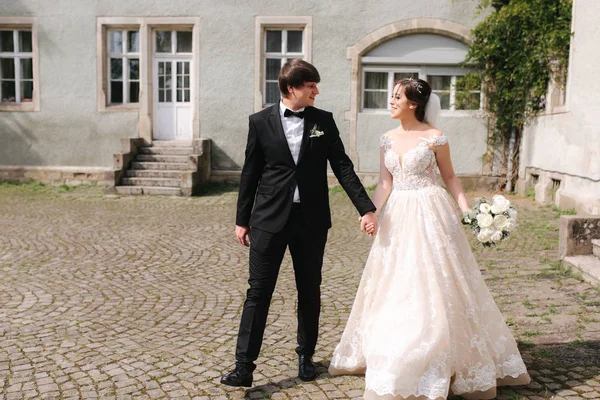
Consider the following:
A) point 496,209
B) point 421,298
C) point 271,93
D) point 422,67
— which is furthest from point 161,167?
point 421,298

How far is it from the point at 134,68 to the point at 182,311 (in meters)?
10.7

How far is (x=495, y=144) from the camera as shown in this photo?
1400 centimetres

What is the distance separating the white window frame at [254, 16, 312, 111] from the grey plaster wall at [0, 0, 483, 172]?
5.1 inches

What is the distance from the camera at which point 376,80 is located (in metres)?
14.4

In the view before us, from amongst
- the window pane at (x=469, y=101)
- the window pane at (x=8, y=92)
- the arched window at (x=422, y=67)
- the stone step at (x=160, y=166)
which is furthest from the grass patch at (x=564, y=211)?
the window pane at (x=8, y=92)

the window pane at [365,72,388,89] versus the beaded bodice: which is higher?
the window pane at [365,72,388,89]

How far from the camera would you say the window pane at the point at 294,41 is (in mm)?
14452

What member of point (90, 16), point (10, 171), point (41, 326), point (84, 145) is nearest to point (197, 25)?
point (90, 16)

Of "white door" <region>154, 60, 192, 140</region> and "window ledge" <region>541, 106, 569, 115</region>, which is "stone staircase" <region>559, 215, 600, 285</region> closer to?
"window ledge" <region>541, 106, 569, 115</region>

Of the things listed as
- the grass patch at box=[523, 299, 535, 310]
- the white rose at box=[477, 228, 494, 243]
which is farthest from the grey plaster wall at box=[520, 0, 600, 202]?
the white rose at box=[477, 228, 494, 243]

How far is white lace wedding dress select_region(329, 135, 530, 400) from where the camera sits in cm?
347

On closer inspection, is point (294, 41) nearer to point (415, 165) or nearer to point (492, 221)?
point (415, 165)

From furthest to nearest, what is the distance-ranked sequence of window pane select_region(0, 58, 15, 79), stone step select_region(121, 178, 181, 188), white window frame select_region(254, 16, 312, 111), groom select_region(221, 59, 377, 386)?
window pane select_region(0, 58, 15, 79) → white window frame select_region(254, 16, 312, 111) → stone step select_region(121, 178, 181, 188) → groom select_region(221, 59, 377, 386)

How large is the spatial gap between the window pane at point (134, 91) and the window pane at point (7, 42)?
2905 mm
